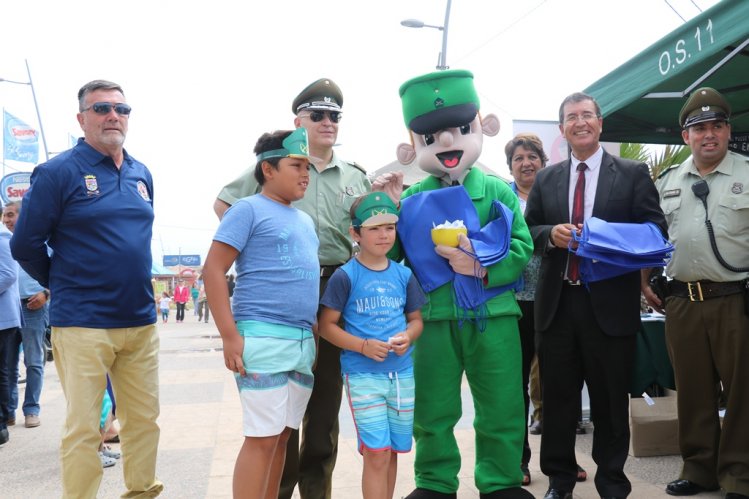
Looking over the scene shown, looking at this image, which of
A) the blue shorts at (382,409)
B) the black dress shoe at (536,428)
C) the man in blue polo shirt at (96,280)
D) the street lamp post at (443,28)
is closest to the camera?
the blue shorts at (382,409)

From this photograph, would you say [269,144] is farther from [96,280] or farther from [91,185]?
[96,280]

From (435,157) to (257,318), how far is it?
1308 millimetres

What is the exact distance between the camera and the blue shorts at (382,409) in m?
2.91

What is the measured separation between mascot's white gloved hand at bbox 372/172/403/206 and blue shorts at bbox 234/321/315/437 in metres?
0.92

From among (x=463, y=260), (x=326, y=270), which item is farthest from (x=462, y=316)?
(x=326, y=270)

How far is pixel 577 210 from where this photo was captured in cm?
352

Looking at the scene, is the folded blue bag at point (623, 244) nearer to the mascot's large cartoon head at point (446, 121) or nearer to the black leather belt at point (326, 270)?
the mascot's large cartoon head at point (446, 121)

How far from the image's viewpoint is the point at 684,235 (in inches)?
148

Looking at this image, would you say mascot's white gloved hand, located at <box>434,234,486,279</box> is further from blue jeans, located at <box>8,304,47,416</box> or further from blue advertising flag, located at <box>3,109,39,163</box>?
blue advertising flag, located at <box>3,109,39,163</box>

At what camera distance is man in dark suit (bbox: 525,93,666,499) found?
3.35 meters

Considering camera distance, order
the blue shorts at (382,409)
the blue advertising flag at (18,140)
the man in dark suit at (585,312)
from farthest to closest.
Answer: the blue advertising flag at (18,140), the man in dark suit at (585,312), the blue shorts at (382,409)

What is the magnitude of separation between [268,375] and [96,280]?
3.35ft

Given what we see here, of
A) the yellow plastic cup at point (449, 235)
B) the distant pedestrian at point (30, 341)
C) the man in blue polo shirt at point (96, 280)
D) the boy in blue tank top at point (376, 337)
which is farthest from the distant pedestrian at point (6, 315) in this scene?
the yellow plastic cup at point (449, 235)

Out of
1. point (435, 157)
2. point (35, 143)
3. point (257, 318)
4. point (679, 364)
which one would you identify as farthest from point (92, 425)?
point (35, 143)
